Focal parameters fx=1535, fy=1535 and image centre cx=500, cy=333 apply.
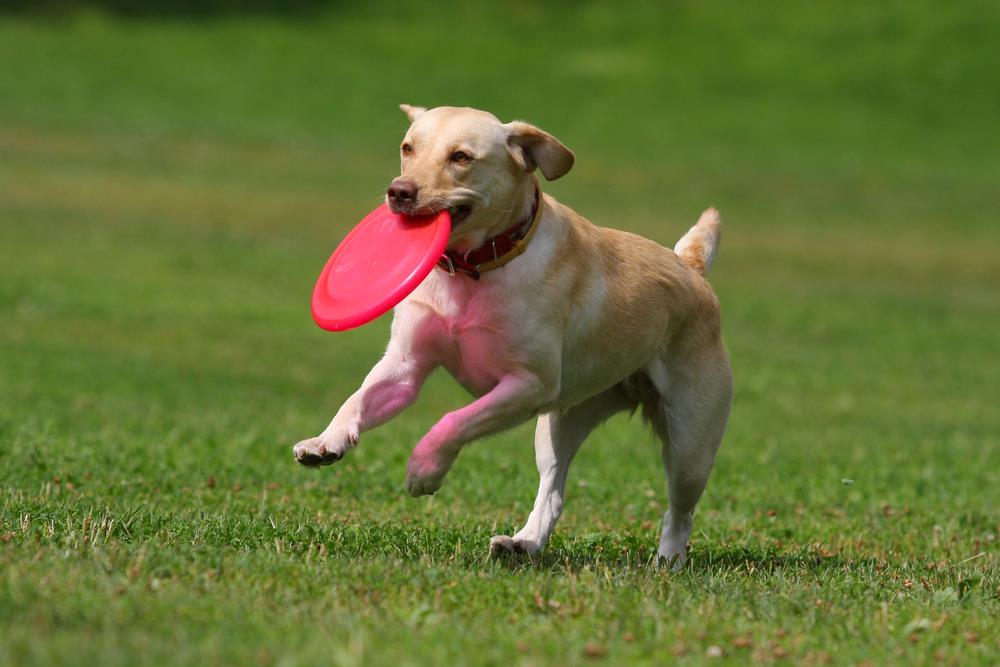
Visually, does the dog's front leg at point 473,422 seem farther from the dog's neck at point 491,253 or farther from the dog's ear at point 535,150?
the dog's ear at point 535,150

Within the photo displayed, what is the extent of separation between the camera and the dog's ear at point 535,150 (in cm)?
668

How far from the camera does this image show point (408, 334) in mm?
6785

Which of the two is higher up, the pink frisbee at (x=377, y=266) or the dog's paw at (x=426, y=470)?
the pink frisbee at (x=377, y=266)

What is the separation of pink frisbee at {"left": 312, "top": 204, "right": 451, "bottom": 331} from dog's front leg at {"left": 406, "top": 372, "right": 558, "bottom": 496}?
56 cm

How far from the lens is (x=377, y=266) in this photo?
689cm

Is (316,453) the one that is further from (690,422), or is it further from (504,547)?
(690,422)

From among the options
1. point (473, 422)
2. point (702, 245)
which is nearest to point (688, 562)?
point (473, 422)

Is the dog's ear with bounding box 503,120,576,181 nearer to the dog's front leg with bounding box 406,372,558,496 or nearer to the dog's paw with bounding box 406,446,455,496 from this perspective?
the dog's front leg with bounding box 406,372,558,496

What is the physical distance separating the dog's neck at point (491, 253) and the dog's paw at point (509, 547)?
1.16 metres

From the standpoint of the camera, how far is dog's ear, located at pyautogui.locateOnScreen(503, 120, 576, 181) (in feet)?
21.9

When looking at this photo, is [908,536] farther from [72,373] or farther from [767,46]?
[767,46]

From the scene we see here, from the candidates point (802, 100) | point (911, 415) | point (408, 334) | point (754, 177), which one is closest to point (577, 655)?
point (408, 334)

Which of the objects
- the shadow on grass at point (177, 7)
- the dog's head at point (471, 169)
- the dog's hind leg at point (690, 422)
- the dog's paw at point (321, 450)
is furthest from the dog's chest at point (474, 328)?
the shadow on grass at point (177, 7)

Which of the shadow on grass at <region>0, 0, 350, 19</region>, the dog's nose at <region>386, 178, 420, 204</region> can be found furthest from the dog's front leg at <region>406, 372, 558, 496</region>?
the shadow on grass at <region>0, 0, 350, 19</region>
